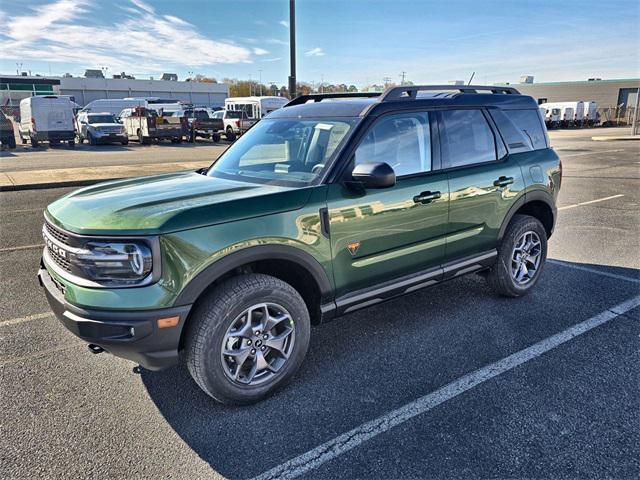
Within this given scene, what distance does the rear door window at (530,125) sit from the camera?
464cm

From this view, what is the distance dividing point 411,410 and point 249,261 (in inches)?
51.9

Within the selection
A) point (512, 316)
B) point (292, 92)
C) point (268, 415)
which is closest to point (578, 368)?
point (512, 316)

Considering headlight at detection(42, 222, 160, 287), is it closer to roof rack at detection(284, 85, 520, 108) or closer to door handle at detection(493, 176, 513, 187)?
roof rack at detection(284, 85, 520, 108)

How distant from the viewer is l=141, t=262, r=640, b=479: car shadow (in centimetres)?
270

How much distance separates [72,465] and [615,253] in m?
6.28

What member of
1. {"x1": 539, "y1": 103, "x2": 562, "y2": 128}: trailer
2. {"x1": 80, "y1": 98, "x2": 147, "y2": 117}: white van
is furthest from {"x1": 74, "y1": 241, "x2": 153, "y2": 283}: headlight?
{"x1": 539, "y1": 103, "x2": 562, "y2": 128}: trailer

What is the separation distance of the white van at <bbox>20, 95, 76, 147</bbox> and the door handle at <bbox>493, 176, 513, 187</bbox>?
2442 centimetres

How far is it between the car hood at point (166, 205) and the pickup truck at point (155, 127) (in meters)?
24.6

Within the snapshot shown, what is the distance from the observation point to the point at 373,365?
3.46 metres

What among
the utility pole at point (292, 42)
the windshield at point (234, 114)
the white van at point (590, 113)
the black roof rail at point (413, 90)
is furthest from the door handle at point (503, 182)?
the white van at point (590, 113)

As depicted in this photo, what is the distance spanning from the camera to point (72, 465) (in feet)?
8.07

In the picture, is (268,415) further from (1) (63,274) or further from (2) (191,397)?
(1) (63,274)

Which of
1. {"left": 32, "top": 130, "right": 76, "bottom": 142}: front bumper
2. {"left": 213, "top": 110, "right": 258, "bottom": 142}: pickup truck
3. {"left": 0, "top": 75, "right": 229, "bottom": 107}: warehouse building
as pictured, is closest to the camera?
{"left": 32, "top": 130, "right": 76, "bottom": 142}: front bumper

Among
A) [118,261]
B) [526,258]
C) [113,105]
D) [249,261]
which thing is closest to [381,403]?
[249,261]
